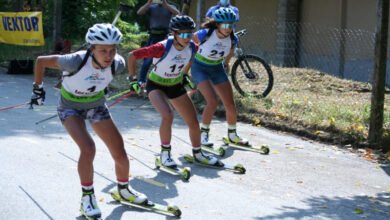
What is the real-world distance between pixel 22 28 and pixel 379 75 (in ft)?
38.0

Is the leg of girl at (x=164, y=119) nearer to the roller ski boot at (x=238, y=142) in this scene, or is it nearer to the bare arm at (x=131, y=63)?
the bare arm at (x=131, y=63)

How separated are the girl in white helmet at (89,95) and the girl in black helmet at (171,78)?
4.69 ft

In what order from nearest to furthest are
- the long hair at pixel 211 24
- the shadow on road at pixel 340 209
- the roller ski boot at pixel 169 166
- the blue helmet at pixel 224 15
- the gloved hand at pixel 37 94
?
the gloved hand at pixel 37 94, the shadow on road at pixel 340 209, the roller ski boot at pixel 169 166, the blue helmet at pixel 224 15, the long hair at pixel 211 24

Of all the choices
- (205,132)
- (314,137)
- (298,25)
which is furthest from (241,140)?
(298,25)

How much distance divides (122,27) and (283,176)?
16.5 m

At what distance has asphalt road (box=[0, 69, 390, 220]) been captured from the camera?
257 inches

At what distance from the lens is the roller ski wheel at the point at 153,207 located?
20.4ft

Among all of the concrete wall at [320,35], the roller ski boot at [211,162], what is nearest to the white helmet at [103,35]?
the roller ski boot at [211,162]

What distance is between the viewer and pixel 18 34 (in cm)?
1861

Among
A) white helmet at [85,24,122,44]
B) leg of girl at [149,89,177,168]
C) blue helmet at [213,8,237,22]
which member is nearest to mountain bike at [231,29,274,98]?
blue helmet at [213,8,237,22]

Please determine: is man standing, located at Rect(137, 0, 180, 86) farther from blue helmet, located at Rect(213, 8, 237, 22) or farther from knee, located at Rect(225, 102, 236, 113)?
blue helmet, located at Rect(213, 8, 237, 22)

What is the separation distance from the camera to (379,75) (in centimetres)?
957

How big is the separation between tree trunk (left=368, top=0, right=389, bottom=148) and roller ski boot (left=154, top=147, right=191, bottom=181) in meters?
3.13

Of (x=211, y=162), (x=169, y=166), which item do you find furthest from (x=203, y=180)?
(x=211, y=162)
